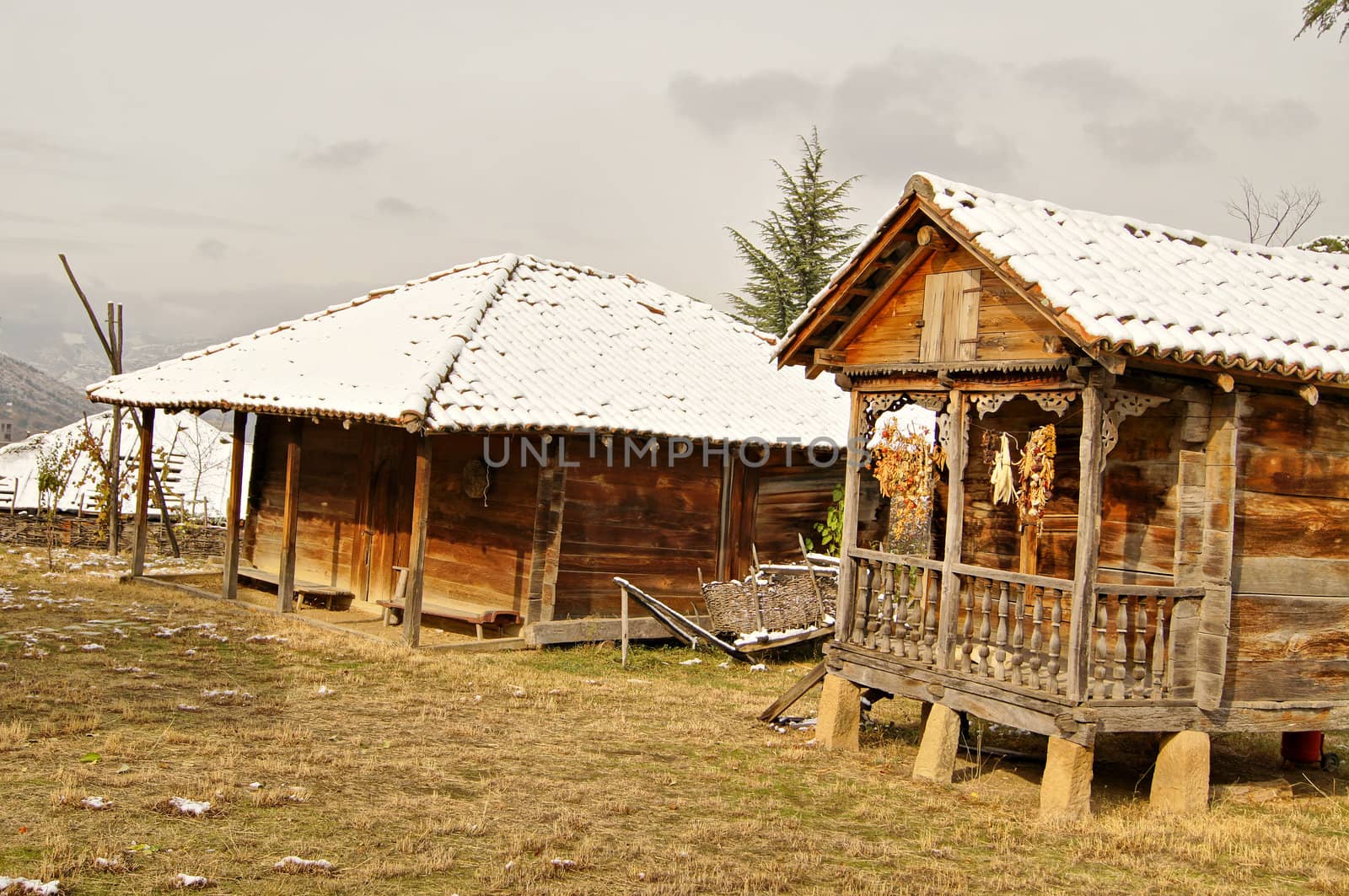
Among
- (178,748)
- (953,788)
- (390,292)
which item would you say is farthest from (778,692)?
(390,292)

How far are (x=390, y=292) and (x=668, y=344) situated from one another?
522 centimetres

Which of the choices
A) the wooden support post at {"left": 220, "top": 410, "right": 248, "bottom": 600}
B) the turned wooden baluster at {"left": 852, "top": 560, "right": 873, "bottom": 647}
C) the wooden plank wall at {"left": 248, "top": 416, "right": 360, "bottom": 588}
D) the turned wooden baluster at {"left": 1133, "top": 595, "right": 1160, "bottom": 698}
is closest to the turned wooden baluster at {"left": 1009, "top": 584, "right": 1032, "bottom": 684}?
the turned wooden baluster at {"left": 1133, "top": 595, "right": 1160, "bottom": 698}

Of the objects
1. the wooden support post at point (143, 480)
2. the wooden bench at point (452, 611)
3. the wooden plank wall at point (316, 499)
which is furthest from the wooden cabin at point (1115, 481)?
the wooden support post at point (143, 480)

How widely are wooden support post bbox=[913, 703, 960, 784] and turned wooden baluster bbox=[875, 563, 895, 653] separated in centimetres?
75

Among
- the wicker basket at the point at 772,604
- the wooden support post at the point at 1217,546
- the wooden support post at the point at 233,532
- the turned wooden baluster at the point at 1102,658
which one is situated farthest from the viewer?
the wooden support post at the point at 233,532

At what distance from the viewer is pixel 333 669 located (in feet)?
41.0

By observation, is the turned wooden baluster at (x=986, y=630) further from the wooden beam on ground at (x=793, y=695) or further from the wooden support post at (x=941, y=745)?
the wooden beam on ground at (x=793, y=695)

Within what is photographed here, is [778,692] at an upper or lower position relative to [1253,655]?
lower

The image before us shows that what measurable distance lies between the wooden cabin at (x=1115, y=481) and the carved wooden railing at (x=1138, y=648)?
0.8 inches

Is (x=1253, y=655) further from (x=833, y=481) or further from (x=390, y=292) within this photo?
(x=390, y=292)

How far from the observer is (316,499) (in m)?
18.3

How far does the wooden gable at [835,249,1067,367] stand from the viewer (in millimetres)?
8953

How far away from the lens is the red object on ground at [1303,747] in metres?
10.3

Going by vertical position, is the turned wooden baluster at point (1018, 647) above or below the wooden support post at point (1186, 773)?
above
